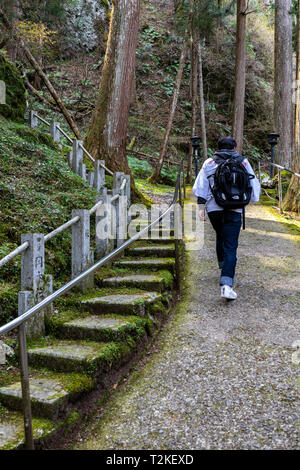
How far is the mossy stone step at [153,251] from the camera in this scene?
5.40 m

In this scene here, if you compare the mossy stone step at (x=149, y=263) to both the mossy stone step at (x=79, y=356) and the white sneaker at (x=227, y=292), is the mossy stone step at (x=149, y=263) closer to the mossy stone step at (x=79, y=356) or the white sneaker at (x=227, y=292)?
the white sneaker at (x=227, y=292)

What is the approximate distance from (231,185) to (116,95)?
5.48 meters

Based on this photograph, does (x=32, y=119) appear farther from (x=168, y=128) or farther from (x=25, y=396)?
(x=25, y=396)

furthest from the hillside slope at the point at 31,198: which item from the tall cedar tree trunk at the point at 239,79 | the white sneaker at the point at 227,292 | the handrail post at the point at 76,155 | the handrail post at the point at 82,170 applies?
the tall cedar tree trunk at the point at 239,79

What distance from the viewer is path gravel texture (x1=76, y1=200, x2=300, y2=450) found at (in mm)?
2426

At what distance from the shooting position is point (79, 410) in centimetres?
264

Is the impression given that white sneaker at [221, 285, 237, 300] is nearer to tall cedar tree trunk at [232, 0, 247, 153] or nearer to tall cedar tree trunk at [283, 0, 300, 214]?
tall cedar tree trunk at [283, 0, 300, 214]

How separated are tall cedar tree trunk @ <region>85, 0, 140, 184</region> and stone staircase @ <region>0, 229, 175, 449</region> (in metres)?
4.35

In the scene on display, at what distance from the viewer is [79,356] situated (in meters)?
2.93

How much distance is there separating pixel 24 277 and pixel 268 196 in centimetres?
983

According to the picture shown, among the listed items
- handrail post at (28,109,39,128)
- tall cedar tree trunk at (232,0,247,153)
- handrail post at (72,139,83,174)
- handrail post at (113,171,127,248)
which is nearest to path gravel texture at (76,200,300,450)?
handrail post at (113,171,127,248)
